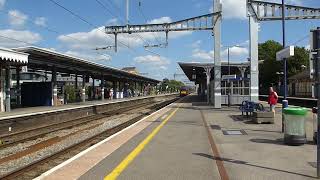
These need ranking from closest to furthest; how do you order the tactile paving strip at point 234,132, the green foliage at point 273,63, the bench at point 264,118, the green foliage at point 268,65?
1. the tactile paving strip at point 234,132
2. the bench at point 264,118
3. the green foliage at point 273,63
4. the green foliage at point 268,65

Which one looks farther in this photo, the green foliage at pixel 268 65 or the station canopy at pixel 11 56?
the green foliage at pixel 268 65

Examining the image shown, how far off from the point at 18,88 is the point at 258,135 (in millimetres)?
30557

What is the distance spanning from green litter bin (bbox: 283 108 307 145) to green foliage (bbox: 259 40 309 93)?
74288mm

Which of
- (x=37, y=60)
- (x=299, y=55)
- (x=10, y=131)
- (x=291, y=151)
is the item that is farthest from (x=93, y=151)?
(x=299, y=55)

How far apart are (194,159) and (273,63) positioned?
88.1 meters

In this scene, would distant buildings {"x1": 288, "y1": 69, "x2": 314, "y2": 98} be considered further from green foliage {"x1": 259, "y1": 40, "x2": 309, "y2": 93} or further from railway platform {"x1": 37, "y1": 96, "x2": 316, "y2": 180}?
railway platform {"x1": 37, "y1": 96, "x2": 316, "y2": 180}

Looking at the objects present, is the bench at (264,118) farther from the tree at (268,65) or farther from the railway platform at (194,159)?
the tree at (268,65)

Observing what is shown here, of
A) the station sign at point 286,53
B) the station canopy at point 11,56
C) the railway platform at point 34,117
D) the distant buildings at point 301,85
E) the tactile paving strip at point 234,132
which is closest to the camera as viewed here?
the station sign at point 286,53

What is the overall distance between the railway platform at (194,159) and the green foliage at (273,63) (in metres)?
73.3

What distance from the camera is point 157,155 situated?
11.1m

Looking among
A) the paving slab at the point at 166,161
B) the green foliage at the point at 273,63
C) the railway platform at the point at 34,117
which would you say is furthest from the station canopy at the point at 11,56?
the green foliage at the point at 273,63

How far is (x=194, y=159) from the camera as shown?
10359 millimetres

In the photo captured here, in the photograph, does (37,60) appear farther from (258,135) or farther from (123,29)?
(258,135)

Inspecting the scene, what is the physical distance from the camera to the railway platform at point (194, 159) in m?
8.59
